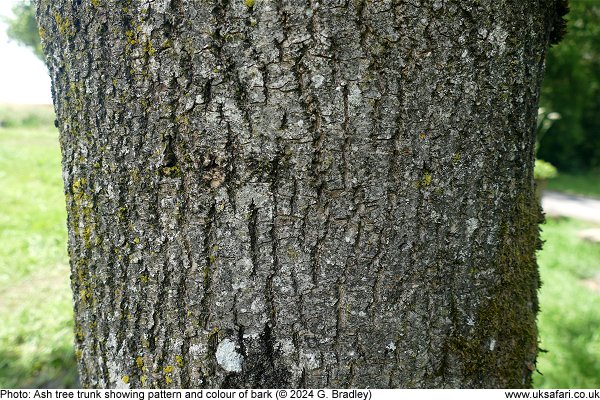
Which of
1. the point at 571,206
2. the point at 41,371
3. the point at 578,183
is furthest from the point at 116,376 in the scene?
the point at 578,183

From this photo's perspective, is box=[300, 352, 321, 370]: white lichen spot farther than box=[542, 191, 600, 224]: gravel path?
No

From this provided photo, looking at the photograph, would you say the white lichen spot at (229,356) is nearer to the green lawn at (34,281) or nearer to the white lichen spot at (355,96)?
the white lichen spot at (355,96)

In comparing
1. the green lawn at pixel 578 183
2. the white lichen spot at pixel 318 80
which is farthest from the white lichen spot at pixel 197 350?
the green lawn at pixel 578 183

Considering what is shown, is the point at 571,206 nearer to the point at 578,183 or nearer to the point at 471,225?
the point at 578,183

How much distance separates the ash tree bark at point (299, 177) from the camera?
1100 millimetres

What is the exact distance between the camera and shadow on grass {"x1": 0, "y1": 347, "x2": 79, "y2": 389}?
3.23 metres

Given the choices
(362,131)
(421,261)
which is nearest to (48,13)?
(362,131)

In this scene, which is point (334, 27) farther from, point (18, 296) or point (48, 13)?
point (18, 296)

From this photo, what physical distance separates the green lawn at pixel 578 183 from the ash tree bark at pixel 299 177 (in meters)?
13.7

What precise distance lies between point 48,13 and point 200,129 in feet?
1.92

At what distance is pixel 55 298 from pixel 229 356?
3859 millimetres

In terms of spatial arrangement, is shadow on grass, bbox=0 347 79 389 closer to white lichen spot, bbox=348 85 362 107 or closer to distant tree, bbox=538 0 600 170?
white lichen spot, bbox=348 85 362 107

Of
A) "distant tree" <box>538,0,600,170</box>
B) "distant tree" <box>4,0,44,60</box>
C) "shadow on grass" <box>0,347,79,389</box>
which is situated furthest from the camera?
"distant tree" <box>538,0,600,170</box>

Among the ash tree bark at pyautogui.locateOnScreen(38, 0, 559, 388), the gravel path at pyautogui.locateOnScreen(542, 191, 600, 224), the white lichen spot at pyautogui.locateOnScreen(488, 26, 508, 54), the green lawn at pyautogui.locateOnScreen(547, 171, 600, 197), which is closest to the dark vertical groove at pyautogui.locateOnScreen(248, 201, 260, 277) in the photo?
the ash tree bark at pyautogui.locateOnScreen(38, 0, 559, 388)
